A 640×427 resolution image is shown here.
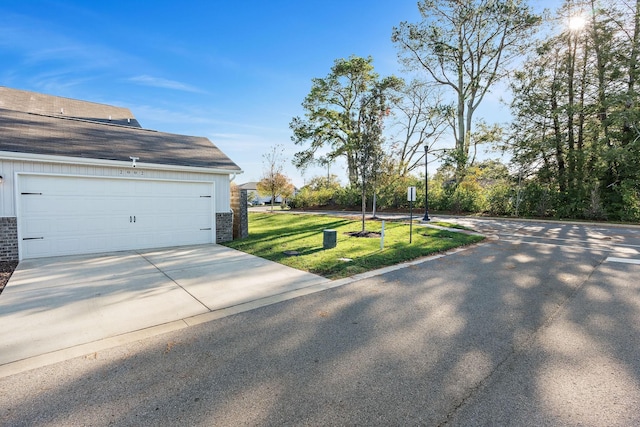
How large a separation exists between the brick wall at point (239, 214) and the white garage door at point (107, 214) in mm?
900

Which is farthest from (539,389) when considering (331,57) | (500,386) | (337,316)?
(331,57)

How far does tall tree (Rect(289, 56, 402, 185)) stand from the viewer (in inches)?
922

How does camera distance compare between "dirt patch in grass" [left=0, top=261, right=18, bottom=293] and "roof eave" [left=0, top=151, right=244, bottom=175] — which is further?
"roof eave" [left=0, top=151, right=244, bottom=175]

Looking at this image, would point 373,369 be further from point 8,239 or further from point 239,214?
point 8,239

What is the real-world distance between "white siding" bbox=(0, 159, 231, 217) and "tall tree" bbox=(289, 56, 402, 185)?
14881 mm

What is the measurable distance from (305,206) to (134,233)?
22.7 metres

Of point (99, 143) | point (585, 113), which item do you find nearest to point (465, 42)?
point (585, 113)

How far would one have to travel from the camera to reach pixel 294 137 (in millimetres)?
26406

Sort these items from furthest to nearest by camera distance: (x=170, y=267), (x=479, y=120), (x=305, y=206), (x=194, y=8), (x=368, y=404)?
(x=305, y=206) < (x=479, y=120) < (x=194, y=8) < (x=170, y=267) < (x=368, y=404)

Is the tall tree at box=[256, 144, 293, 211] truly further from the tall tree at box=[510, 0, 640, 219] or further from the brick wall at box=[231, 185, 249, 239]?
the tall tree at box=[510, 0, 640, 219]

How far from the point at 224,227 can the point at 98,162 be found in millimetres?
3696

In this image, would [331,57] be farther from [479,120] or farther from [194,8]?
[194,8]

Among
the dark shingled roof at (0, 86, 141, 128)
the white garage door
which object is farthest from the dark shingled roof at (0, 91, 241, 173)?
the dark shingled roof at (0, 86, 141, 128)

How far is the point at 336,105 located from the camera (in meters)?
25.5
